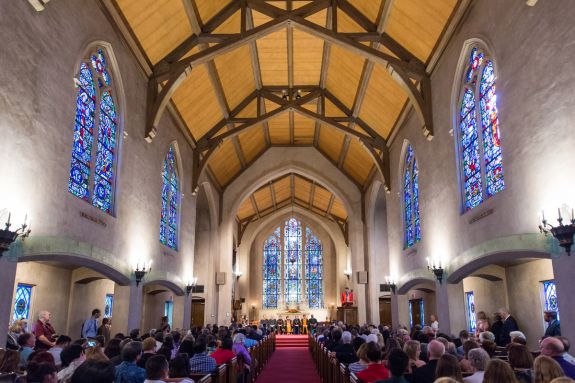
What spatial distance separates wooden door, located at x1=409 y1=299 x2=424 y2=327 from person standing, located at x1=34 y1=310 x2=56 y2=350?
11425mm

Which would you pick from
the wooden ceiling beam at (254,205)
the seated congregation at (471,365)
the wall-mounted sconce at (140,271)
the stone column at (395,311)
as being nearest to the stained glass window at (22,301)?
the wall-mounted sconce at (140,271)

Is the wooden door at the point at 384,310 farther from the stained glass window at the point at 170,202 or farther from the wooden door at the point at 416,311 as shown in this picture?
the stained glass window at the point at 170,202

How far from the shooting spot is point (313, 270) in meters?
29.9

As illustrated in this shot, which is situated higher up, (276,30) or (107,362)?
(276,30)

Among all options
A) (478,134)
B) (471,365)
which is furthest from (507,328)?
(471,365)

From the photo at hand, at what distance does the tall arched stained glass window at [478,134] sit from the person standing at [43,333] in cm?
728

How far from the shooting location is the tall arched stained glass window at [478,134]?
8367 mm

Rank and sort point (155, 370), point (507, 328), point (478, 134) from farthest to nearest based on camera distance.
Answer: point (478, 134), point (507, 328), point (155, 370)

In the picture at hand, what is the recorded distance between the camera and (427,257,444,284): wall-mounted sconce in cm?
1072

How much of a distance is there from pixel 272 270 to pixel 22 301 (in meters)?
20.6

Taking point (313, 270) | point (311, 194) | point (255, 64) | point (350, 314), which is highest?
point (255, 64)

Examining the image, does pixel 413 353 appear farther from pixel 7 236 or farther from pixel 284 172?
pixel 284 172

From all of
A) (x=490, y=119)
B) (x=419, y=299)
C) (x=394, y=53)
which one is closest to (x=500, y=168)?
(x=490, y=119)

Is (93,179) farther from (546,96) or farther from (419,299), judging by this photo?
(419,299)
